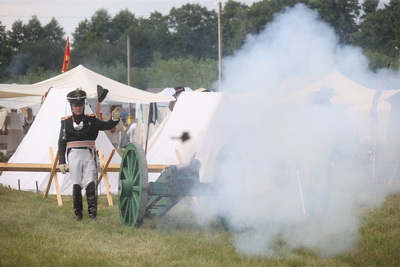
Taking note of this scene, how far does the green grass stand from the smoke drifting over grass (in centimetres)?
41

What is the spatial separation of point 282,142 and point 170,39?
51.6 m

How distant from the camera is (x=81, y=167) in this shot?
9.12m

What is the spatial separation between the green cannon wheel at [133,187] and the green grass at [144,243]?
0.53ft

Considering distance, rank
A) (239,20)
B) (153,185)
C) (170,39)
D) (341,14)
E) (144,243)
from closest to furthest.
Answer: (144,243), (153,185), (341,14), (239,20), (170,39)

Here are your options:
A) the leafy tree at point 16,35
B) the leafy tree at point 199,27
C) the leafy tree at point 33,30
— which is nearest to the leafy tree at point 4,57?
the leafy tree at point 16,35

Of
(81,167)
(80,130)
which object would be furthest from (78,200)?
(80,130)

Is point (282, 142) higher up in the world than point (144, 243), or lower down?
higher up

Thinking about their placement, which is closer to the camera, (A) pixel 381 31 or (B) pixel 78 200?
(B) pixel 78 200

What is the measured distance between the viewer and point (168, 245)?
7195 millimetres

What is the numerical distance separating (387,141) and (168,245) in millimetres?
9284

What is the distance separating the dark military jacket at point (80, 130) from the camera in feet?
29.9

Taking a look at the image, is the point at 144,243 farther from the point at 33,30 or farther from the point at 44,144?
the point at 33,30

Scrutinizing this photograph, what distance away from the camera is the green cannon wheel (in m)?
7.83

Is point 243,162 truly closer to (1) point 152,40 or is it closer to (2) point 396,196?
(2) point 396,196
